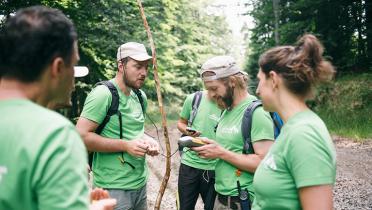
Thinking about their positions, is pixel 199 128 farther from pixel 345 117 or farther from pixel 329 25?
pixel 329 25

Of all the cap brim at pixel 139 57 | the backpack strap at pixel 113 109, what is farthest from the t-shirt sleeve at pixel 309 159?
the cap brim at pixel 139 57

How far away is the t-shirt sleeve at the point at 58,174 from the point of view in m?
1.48

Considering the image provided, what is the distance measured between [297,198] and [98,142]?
6.83 ft

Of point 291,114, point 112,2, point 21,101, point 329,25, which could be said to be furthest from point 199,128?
point 329,25

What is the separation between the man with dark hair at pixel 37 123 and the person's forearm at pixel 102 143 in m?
2.11

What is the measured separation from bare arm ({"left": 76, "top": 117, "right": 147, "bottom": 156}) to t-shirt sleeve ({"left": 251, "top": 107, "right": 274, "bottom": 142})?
102cm

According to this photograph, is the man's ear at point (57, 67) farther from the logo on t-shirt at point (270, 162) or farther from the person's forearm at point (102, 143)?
the person's forearm at point (102, 143)

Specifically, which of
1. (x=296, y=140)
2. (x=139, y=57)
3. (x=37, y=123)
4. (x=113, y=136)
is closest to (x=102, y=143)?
(x=113, y=136)

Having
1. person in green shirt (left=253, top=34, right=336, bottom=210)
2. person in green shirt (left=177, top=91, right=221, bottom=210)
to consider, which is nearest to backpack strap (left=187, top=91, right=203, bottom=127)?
person in green shirt (left=177, top=91, right=221, bottom=210)

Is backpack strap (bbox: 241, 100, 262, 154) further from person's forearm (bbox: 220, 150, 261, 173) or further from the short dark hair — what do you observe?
the short dark hair

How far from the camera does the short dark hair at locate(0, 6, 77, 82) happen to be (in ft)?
5.25

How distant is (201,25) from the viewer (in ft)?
132

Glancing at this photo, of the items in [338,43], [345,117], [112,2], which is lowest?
[345,117]

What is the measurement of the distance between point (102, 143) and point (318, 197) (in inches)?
86.8
